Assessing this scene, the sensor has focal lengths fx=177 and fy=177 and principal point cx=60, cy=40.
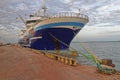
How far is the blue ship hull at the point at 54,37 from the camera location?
97.1 feet

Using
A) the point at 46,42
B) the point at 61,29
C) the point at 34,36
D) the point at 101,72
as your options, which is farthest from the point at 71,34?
the point at 101,72

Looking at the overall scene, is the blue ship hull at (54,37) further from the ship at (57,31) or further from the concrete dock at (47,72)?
the concrete dock at (47,72)

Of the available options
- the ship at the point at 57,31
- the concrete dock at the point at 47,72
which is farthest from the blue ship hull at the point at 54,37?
the concrete dock at the point at 47,72

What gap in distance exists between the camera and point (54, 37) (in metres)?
30.0

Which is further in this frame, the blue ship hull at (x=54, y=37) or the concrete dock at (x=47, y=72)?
the blue ship hull at (x=54, y=37)

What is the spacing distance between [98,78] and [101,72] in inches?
80.2

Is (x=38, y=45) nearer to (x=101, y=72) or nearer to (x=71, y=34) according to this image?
(x=71, y=34)

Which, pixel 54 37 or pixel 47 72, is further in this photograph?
pixel 54 37

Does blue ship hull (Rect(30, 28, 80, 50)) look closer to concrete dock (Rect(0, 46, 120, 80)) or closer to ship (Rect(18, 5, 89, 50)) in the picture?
ship (Rect(18, 5, 89, 50))

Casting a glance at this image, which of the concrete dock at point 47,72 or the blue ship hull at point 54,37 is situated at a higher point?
the blue ship hull at point 54,37

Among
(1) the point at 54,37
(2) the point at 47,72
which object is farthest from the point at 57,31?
(2) the point at 47,72

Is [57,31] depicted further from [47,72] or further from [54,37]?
[47,72]

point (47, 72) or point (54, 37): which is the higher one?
point (54, 37)

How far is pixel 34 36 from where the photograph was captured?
33.5m
